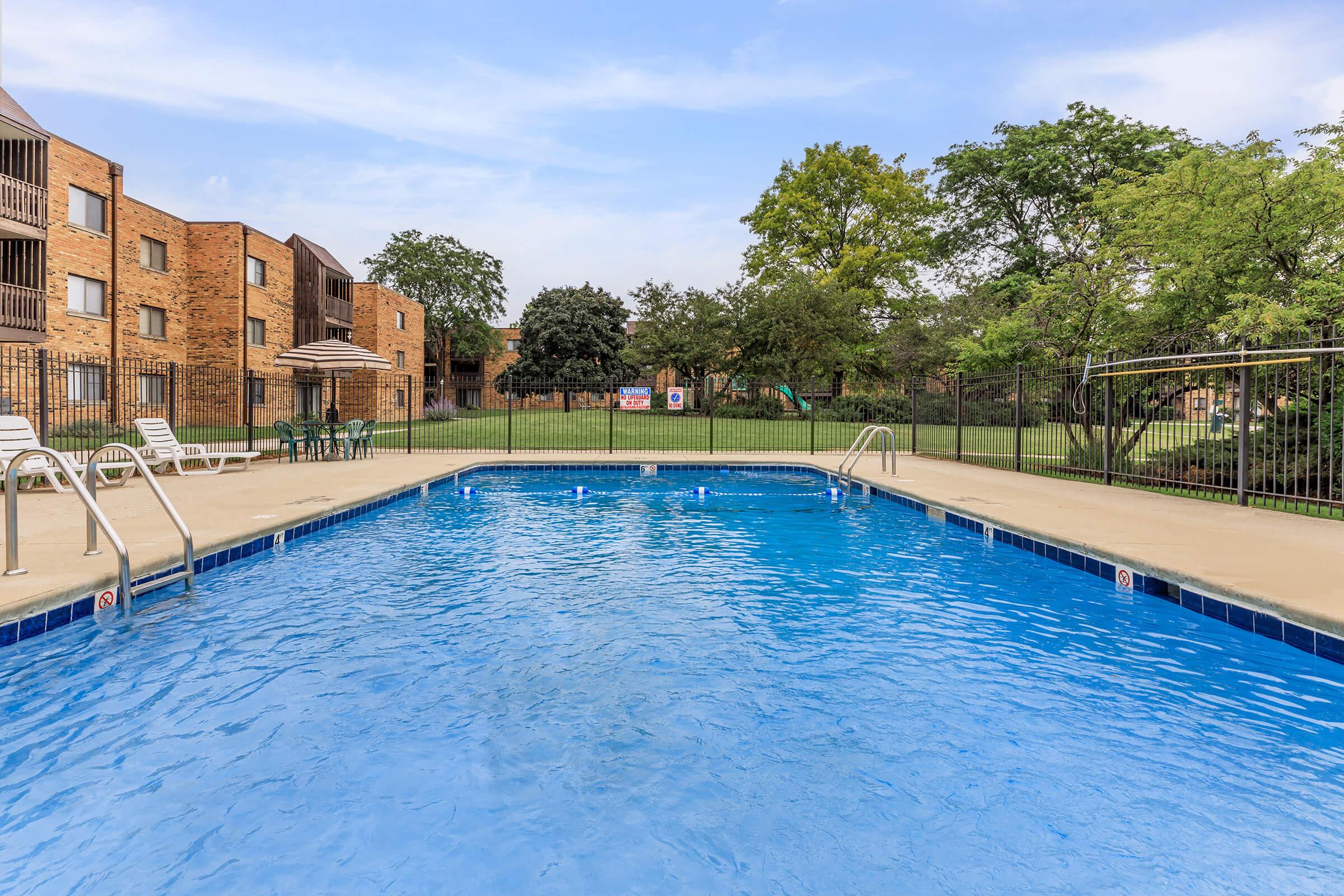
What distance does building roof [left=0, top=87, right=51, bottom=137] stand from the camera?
17.7m

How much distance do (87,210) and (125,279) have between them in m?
2.15

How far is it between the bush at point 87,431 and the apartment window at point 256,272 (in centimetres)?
923

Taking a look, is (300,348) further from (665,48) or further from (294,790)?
(294,790)

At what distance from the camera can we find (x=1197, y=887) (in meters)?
2.17

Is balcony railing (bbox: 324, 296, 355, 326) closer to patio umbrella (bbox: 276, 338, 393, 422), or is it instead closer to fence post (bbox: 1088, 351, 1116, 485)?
patio umbrella (bbox: 276, 338, 393, 422)

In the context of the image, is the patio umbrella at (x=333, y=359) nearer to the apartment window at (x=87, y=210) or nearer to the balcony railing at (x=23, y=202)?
the balcony railing at (x=23, y=202)

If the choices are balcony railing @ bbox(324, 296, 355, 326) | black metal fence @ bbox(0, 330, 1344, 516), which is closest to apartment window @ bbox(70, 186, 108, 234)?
black metal fence @ bbox(0, 330, 1344, 516)

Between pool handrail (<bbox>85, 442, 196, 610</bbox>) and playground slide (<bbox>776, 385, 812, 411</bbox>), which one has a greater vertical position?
playground slide (<bbox>776, 385, 812, 411</bbox>)

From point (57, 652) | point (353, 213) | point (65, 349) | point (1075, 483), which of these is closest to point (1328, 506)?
point (1075, 483)

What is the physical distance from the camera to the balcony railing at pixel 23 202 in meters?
17.6

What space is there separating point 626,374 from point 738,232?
41.9ft

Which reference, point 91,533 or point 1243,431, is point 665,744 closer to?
point 91,533

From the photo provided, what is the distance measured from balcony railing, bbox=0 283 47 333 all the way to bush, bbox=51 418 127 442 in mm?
2687

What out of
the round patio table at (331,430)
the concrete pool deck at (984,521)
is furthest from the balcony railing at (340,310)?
the concrete pool deck at (984,521)
